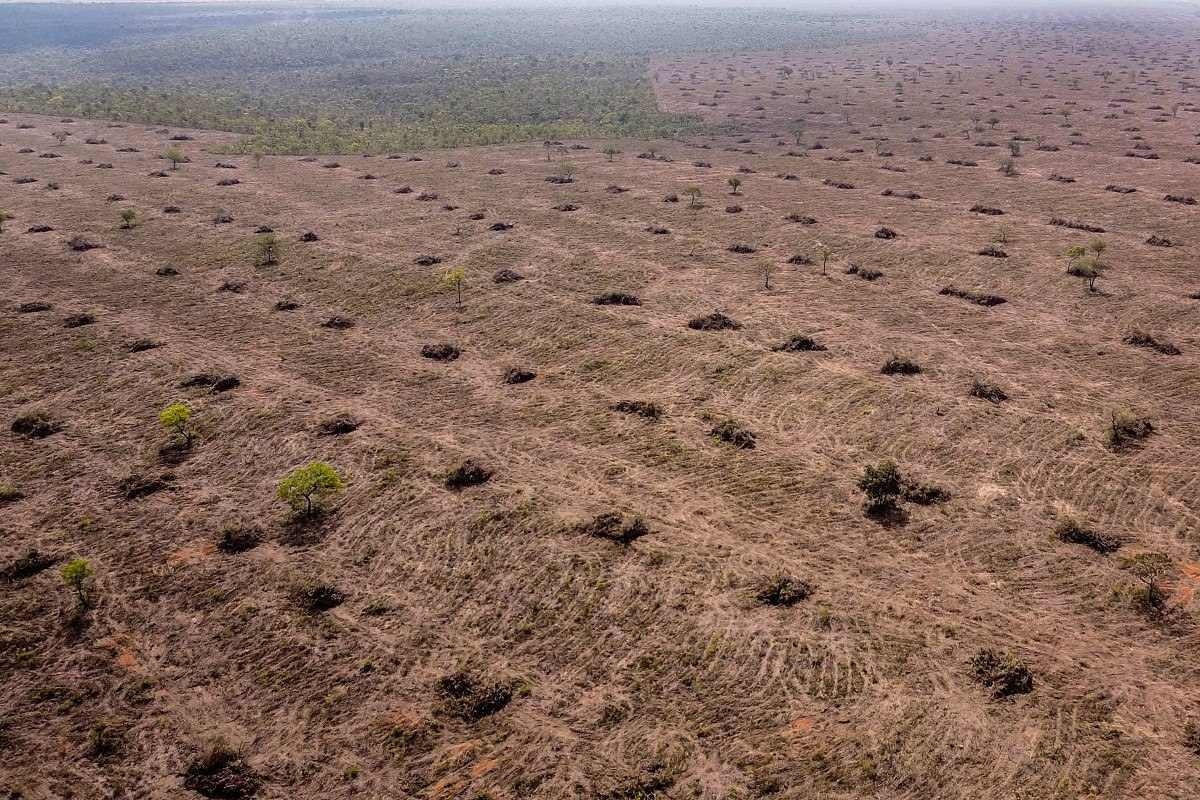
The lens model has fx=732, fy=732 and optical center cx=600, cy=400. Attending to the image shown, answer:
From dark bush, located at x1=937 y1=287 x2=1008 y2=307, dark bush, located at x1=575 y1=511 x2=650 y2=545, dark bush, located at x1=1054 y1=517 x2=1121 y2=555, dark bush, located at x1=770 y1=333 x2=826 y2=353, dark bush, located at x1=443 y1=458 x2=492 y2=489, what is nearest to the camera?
dark bush, located at x1=1054 y1=517 x2=1121 y2=555

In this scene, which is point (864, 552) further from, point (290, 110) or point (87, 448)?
point (290, 110)

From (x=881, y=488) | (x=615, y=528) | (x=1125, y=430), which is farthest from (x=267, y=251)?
(x=1125, y=430)

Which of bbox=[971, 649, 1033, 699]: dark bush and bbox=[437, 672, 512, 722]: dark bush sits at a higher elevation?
bbox=[971, 649, 1033, 699]: dark bush

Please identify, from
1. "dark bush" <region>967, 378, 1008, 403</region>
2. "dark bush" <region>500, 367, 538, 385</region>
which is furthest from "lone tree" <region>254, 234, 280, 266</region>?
"dark bush" <region>967, 378, 1008, 403</region>

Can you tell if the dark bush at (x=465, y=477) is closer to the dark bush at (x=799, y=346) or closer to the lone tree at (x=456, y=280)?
the dark bush at (x=799, y=346)

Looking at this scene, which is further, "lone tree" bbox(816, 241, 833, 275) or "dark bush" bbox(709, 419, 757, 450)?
"lone tree" bbox(816, 241, 833, 275)

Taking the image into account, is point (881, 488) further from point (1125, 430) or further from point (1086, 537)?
point (1125, 430)

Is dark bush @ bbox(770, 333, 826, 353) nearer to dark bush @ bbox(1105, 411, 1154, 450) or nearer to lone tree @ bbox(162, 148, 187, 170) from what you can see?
dark bush @ bbox(1105, 411, 1154, 450)
